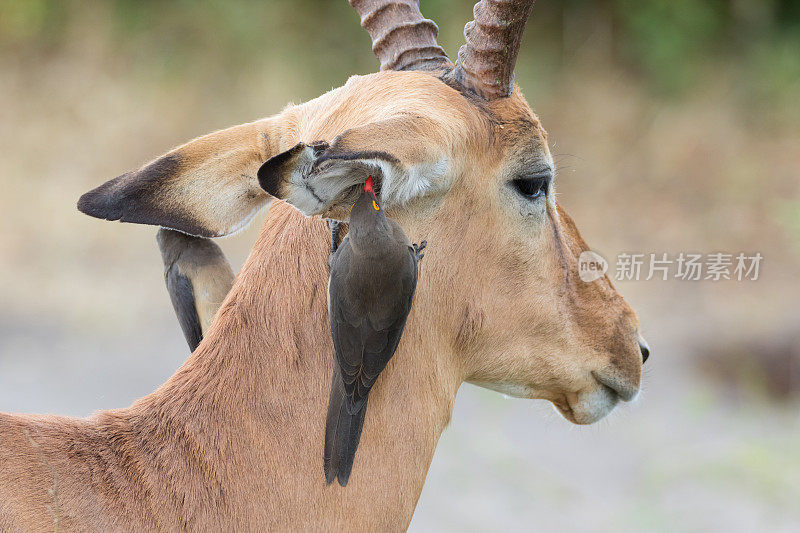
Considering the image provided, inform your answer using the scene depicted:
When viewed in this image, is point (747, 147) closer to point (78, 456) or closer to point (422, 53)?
point (422, 53)

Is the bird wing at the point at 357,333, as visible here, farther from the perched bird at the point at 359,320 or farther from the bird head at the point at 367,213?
the bird head at the point at 367,213

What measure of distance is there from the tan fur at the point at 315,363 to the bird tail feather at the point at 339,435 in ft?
0.10

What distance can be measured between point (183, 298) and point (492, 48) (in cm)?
123

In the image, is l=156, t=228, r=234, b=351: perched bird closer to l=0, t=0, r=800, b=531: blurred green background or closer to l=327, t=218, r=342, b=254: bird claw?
l=327, t=218, r=342, b=254: bird claw

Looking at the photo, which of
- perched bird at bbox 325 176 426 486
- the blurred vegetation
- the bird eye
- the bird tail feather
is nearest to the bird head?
perched bird at bbox 325 176 426 486

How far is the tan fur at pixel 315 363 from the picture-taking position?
7.50 ft

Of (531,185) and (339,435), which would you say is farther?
(531,185)

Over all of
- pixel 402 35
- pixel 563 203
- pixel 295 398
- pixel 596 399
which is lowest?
pixel 563 203

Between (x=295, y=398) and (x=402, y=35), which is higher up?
(x=402, y=35)

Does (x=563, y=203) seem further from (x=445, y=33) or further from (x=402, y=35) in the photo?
(x=402, y=35)
